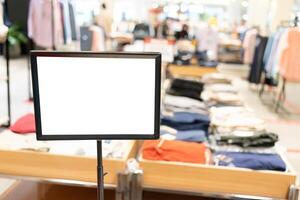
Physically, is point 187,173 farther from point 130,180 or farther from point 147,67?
point 147,67

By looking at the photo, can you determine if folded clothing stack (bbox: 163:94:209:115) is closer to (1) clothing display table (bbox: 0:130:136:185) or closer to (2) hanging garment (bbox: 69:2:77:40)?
(1) clothing display table (bbox: 0:130:136:185)

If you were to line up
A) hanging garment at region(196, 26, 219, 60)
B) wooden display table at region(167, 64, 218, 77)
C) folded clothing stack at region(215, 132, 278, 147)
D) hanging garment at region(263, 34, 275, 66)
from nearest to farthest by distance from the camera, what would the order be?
folded clothing stack at region(215, 132, 278, 147) < wooden display table at region(167, 64, 218, 77) < hanging garment at region(263, 34, 275, 66) < hanging garment at region(196, 26, 219, 60)

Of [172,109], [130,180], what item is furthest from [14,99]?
[130,180]

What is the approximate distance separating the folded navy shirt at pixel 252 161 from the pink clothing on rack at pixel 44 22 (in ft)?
13.4

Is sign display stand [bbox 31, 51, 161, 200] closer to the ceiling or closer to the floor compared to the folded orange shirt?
closer to the ceiling

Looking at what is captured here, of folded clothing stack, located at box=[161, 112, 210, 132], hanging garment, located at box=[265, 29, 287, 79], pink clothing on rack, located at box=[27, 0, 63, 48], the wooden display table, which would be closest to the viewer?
folded clothing stack, located at box=[161, 112, 210, 132]

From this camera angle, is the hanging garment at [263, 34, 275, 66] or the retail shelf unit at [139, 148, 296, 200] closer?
the retail shelf unit at [139, 148, 296, 200]

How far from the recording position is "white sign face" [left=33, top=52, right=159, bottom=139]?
1.39 metres

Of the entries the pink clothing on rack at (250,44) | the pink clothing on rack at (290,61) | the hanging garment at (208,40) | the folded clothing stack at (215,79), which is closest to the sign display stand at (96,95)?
the folded clothing stack at (215,79)

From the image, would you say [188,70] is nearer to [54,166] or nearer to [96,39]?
[96,39]

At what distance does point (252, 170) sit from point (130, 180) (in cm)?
69

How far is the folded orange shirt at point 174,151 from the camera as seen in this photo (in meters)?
2.28

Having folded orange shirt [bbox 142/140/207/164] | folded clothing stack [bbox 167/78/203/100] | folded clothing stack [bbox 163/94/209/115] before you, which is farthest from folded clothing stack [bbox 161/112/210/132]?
folded clothing stack [bbox 167/78/203/100]

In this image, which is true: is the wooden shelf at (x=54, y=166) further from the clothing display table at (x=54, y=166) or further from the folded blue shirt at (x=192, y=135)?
the folded blue shirt at (x=192, y=135)
